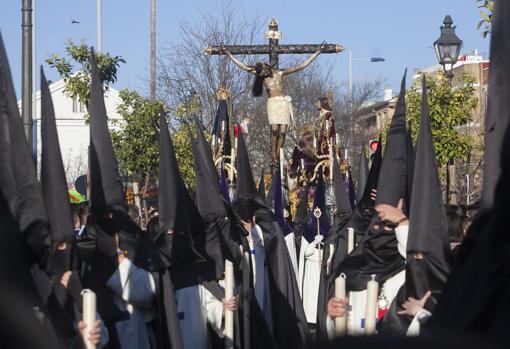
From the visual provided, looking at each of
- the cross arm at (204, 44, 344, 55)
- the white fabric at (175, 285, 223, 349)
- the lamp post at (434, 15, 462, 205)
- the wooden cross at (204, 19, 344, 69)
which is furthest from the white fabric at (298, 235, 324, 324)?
the white fabric at (175, 285, 223, 349)

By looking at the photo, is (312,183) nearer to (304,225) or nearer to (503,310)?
(304,225)

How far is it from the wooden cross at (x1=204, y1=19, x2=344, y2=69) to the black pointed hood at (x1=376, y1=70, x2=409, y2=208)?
11355mm

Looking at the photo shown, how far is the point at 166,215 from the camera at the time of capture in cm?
854

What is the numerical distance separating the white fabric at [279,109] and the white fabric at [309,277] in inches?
121

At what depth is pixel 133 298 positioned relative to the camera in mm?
7699

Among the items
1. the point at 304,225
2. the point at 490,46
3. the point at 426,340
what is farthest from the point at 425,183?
the point at 304,225

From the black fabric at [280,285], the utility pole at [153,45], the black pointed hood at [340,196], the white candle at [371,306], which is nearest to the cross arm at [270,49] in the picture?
the utility pole at [153,45]

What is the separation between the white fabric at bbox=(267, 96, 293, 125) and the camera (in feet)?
61.5

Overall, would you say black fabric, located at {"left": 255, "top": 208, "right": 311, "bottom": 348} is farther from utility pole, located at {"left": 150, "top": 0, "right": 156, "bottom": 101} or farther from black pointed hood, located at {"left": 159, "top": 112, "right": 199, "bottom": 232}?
utility pole, located at {"left": 150, "top": 0, "right": 156, "bottom": 101}

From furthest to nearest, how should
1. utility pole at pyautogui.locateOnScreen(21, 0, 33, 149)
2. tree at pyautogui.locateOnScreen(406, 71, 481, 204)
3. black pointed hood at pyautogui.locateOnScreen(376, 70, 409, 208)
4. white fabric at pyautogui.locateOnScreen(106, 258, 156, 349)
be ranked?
tree at pyautogui.locateOnScreen(406, 71, 481, 204) → utility pole at pyautogui.locateOnScreen(21, 0, 33, 149) → white fabric at pyautogui.locateOnScreen(106, 258, 156, 349) → black pointed hood at pyautogui.locateOnScreen(376, 70, 409, 208)

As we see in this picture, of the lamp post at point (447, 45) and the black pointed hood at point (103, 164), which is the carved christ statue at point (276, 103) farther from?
the black pointed hood at point (103, 164)

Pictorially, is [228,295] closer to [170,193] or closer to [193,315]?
[193,315]

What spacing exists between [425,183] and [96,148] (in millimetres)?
2206

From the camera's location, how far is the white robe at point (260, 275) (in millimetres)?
11879
